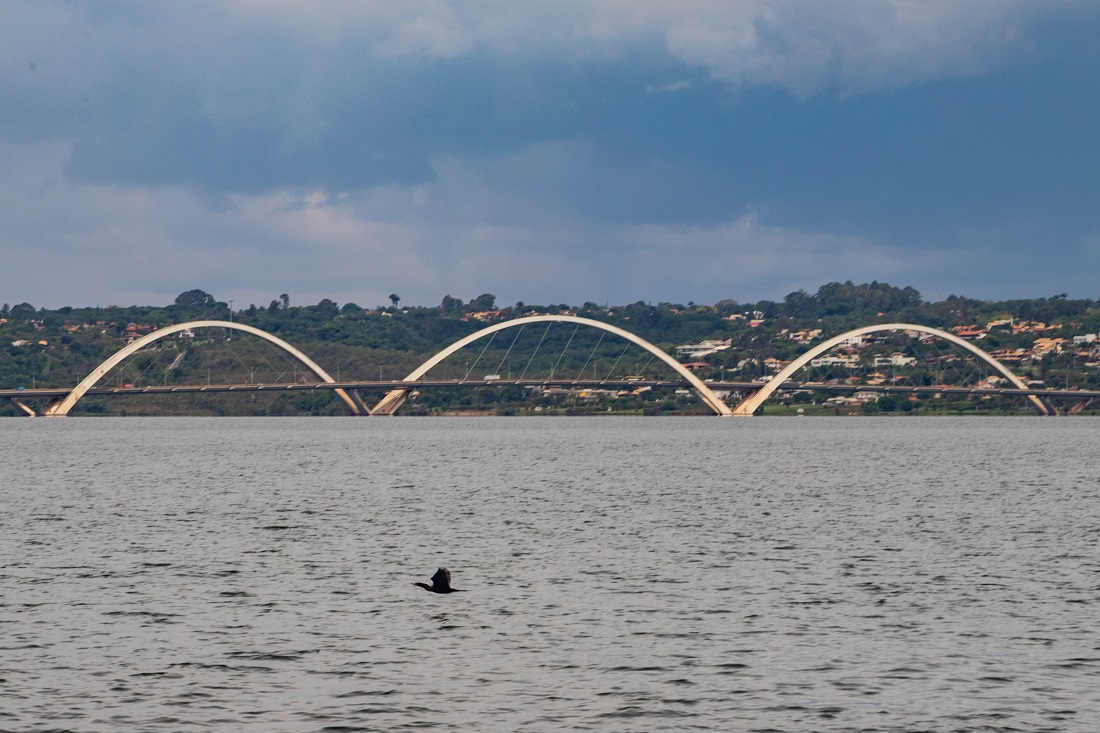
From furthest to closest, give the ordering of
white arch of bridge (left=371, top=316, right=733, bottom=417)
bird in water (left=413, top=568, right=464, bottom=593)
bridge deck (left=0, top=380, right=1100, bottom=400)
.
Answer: white arch of bridge (left=371, top=316, right=733, bottom=417), bridge deck (left=0, top=380, right=1100, bottom=400), bird in water (left=413, top=568, right=464, bottom=593)

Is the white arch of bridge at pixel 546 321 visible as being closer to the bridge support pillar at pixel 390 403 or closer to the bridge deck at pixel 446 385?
the bridge support pillar at pixel 390 403

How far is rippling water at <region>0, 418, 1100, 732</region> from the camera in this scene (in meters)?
17.6

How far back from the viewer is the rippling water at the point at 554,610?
17.6 metres

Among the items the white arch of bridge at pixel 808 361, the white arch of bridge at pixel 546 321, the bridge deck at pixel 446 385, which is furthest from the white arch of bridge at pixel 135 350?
the white arch of bridge at pixel 808 361

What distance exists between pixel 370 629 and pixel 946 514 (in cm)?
2592

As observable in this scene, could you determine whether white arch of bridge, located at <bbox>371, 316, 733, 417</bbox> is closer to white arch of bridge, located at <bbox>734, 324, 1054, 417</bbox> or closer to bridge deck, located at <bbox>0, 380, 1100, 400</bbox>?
bridge deck, located at <bbox>0, 380, 1100, 400</bbox>

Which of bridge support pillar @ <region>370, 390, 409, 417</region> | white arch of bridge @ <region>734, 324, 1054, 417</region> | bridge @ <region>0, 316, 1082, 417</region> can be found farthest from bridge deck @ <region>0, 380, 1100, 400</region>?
bridge support pillar @ <region>370, 390, 409, 417</region>

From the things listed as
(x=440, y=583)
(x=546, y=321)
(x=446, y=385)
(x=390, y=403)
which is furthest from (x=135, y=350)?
(x=440, y=583)

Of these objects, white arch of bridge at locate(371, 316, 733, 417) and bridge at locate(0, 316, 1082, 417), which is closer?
bridge at locate(0, 316, 1082, 417)

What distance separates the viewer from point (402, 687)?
18672mm

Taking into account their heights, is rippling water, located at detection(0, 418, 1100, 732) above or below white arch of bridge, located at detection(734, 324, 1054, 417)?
below

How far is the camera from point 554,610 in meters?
24.6

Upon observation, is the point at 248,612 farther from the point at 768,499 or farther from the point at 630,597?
the point at 768,499

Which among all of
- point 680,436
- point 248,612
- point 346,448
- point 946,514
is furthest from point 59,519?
point 680,436
